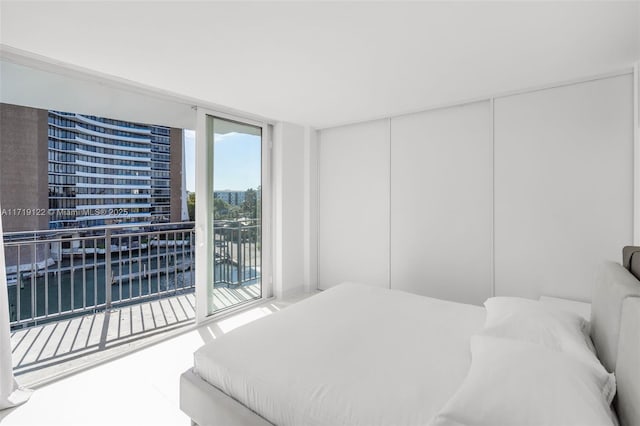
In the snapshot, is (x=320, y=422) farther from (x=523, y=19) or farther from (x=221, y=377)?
(x=523, y=19)

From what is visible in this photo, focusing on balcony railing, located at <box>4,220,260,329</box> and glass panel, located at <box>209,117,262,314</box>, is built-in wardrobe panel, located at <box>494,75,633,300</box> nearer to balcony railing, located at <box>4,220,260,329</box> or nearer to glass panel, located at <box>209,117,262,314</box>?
glass panel, located at <box>209,117,262,314</box>

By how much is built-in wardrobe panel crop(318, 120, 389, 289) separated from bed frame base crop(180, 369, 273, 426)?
270cm

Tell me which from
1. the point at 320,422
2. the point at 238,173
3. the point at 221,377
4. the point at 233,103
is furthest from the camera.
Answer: the point at 238,173

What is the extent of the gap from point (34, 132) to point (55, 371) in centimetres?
218

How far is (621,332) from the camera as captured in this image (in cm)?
110

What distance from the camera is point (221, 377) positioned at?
1.57 metres

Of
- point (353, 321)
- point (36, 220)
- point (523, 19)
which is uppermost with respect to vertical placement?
point (523, 19)

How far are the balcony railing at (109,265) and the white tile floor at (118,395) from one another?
1.19m

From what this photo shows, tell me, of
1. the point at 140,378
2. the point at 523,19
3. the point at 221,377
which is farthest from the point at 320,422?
the point at 523,19

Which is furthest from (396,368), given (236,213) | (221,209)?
(236,213)

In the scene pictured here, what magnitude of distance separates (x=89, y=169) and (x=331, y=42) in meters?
3.10

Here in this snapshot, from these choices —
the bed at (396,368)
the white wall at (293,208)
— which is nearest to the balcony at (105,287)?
the white wall at (293,208)

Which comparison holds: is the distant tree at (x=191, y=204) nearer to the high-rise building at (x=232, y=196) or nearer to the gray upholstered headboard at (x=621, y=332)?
the high-rise building at (x=232, y=196)

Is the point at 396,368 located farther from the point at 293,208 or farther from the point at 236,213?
the point at 293,208
